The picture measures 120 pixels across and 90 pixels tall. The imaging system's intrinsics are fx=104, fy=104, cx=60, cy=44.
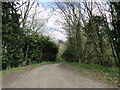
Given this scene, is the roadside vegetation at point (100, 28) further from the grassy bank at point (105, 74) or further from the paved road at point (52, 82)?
the paved road at point (52, 82)

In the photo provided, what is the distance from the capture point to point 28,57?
1733cm

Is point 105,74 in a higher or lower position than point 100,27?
lower

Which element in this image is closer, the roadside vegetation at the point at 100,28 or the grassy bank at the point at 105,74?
the grassy bank at the point at 105,74

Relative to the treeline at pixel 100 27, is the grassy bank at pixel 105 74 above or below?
below

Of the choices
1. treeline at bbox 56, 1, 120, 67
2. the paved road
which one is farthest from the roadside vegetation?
the paved road

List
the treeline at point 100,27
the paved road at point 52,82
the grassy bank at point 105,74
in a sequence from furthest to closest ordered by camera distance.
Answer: the treeline at point 100,27, the grassy bank at point 105,74, the paved road at point 52,82

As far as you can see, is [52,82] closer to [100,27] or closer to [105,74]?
[105,74]

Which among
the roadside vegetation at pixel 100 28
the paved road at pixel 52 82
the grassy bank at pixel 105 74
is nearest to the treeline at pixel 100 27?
the roadside vegetation at pixel 100 28

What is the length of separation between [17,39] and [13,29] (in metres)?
1.30

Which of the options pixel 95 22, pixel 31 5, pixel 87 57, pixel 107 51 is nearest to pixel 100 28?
pixel 95 22

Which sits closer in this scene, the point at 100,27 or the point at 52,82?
the point at 52,82

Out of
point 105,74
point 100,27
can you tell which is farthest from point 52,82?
point 100,27

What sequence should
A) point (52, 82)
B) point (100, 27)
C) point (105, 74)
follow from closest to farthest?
1. point (52, 82)
2. point (105, 74)
3. point (100, 27)

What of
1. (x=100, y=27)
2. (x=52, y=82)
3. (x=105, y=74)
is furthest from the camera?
(x=100, y=27)
